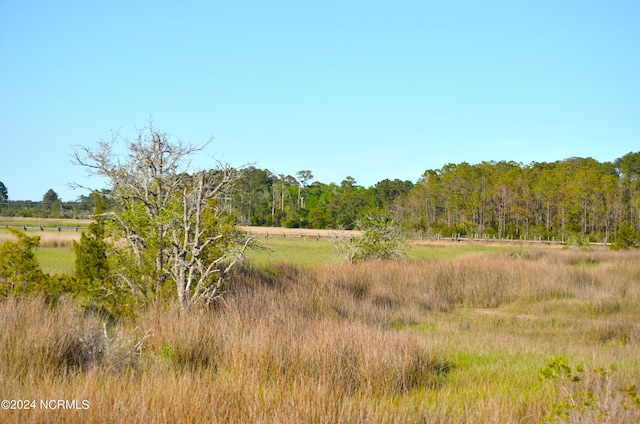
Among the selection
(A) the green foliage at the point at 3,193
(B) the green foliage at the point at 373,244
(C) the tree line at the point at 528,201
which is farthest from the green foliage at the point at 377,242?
(A) the green foliage at the point at 3,193

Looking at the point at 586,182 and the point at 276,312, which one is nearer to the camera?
the point at 276,312

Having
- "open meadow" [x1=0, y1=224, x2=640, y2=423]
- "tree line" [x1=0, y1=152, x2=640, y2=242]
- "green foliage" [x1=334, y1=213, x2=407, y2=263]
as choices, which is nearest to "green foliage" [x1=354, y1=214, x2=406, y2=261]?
"green foliage" [x1=334, y1=213, x2=407, y2=263]

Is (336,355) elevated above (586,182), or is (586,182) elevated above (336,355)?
(586,182)

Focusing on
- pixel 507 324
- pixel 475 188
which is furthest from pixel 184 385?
pixel 475 188

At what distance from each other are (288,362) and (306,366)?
0.78 ft

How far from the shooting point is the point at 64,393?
513 centimetres

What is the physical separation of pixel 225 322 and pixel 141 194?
471 cm

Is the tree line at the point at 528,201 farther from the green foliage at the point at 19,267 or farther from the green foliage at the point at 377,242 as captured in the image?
the green foliage at the point at 19,267

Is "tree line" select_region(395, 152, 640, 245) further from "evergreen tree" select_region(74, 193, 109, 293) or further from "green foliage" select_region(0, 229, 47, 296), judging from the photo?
"green foliage" select_region(0, 229, 47, 296)

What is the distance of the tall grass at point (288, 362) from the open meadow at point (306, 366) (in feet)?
0.08

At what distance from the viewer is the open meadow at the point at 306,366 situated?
511 centimetres

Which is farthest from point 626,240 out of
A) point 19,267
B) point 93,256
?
point 19,267

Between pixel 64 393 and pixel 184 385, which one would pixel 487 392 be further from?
pixel 64 393

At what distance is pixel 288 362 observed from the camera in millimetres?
7289
